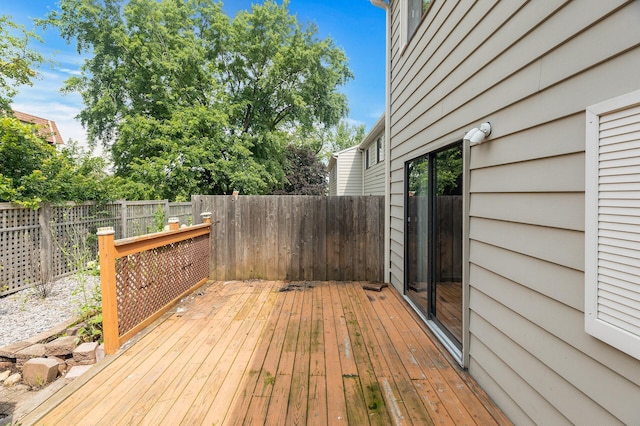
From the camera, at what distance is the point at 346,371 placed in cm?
228

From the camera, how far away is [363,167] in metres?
12.4

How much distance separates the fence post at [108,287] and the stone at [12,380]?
64 cm

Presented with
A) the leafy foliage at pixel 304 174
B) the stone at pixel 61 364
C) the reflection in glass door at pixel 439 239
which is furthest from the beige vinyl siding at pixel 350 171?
the stone at pixel 61 364

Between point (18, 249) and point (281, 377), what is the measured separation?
191 inches

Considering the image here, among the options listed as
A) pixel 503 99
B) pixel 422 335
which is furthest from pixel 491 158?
pixel 422 335

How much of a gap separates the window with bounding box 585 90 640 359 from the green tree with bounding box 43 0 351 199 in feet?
37.9

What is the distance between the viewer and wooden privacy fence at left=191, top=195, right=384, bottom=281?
4.96 m

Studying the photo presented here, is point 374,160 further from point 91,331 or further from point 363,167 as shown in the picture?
point 91,331

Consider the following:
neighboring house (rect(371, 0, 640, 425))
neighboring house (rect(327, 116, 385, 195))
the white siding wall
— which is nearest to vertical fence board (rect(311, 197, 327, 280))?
neighboring house (rect(371, 0, 640, 425))

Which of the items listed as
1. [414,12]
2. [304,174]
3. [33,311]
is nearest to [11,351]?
[33,311]

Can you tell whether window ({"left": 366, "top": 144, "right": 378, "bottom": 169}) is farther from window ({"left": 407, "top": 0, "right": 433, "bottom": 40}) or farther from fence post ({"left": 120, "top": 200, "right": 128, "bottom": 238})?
fence post ({"left": 120, "top": 200, "right": 128, "bottom": 238})

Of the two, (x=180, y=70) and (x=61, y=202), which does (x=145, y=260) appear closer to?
(x=61, y=202)

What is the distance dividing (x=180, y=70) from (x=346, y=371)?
13.1m

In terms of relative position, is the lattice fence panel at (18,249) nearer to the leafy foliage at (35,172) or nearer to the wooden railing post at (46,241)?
the wooden railing post at (46,241)
